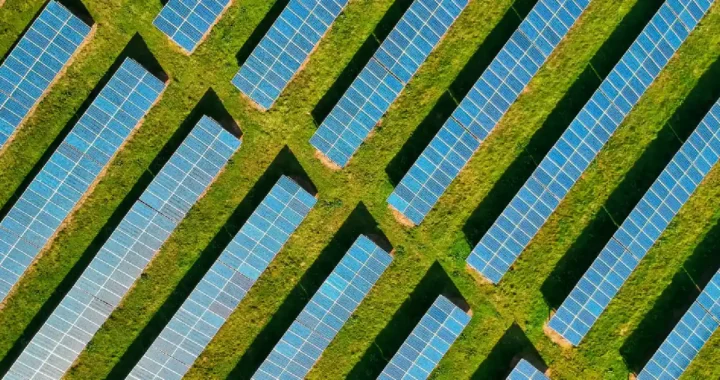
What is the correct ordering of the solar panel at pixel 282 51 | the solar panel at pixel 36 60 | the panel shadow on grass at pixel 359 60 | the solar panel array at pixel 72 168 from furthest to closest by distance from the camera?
the panel shadow on grass at pixel 359 60 → the solar panel at pixel 282 51 → the solar panel array at pixel 72 168 → the solar panel at pixel 36 60

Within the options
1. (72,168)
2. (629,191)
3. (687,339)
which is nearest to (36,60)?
(72,168)

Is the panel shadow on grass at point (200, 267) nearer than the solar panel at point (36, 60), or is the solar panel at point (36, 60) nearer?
the solar panel at point (36, 60)

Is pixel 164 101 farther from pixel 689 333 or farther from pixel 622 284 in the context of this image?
pixel 689 333

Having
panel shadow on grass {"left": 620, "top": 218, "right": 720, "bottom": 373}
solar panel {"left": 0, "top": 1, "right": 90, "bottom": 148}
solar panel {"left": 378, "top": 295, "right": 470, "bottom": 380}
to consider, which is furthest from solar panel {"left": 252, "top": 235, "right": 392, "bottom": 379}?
solar panel {"left": 0, "top": 1, "right": 90, "bottom": 148}

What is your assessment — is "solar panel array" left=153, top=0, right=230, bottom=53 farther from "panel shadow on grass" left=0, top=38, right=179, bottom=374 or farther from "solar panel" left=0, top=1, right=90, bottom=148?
"solar panel" left=0, top=1, right=90, bottom=148

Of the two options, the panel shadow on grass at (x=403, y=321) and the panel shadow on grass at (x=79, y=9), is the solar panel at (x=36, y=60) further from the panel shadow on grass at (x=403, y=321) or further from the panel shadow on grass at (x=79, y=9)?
the panel shadow on grass at (x=403, y=321)

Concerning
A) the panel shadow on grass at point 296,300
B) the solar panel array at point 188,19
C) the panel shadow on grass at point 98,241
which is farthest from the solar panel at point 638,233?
the solar panel array at point 188,19

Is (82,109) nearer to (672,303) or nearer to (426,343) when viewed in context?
(426,343)
